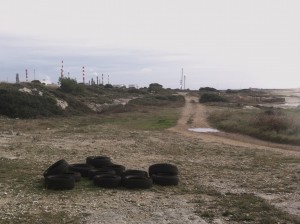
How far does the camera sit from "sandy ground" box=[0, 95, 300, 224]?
10.6 meters

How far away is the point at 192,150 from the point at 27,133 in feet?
36.8

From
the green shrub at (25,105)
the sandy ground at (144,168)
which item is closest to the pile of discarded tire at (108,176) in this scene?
the sandy ground at (144,168)

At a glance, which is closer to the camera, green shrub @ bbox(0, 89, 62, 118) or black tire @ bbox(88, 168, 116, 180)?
black tire @ bbox(88, 168, 116, 180)

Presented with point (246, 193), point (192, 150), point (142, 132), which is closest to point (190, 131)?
point (142, 132)

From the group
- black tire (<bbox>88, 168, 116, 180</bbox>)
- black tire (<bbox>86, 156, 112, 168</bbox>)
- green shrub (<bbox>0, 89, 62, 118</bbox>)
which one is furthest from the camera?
green shrub (<bbox>0, 89, 62, 118</bbox>)

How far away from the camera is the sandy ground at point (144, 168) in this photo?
10648 millimetres

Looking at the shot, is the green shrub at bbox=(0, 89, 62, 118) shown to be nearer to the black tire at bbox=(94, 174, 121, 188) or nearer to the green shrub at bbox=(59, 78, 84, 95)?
the green shrub at bbox=(59, 78, 84, 95)

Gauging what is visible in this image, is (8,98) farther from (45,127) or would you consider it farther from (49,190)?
(49,190)

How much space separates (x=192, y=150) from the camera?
2194 centimetres

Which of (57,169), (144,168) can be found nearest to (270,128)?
(144,168)

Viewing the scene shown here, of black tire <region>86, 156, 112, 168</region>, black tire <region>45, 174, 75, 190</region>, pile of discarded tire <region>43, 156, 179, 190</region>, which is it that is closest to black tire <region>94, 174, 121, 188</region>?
pile of discarded tire <region>43, 156, 179, 190</region>

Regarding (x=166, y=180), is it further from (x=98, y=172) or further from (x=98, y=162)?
(x=98, y=162)

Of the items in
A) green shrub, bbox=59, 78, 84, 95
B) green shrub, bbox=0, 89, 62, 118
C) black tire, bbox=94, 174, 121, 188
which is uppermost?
green shrub, bbox=59, 78, 84, 95

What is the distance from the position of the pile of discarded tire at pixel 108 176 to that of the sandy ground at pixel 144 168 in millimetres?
324
